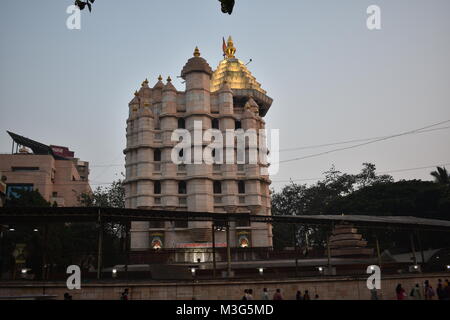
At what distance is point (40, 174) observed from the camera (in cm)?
7306

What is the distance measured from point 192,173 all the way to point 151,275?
96.9ft

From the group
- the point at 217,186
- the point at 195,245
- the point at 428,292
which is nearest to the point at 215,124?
the point at 217,186

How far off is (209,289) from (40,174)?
57.0 meters

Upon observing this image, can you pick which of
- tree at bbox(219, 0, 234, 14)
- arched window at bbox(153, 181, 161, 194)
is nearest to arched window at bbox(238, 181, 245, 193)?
arched window at bbox(153, 181, 161, 194)

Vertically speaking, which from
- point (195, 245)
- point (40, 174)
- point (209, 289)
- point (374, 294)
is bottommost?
point (374, 294)

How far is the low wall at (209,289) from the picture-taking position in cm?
2322

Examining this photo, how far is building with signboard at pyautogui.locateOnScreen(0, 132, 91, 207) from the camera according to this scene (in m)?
70.7

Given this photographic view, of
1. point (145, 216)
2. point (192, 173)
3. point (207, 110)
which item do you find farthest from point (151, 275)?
point (207, 110)

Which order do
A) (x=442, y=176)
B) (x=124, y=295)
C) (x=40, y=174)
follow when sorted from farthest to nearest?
(x=40, y=174) < (x=442, y=176) < (x=124, y=295)

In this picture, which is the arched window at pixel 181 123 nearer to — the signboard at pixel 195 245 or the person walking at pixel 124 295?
the signboard at pixel 195 245

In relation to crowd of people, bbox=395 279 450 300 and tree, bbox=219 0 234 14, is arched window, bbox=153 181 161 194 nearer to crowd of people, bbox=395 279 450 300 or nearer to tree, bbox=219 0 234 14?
crowd of people, bbox=395 279 450 300

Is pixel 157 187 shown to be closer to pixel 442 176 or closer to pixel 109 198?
pixel 109 198

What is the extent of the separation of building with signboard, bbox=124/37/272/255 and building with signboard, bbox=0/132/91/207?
21916 millimetres
